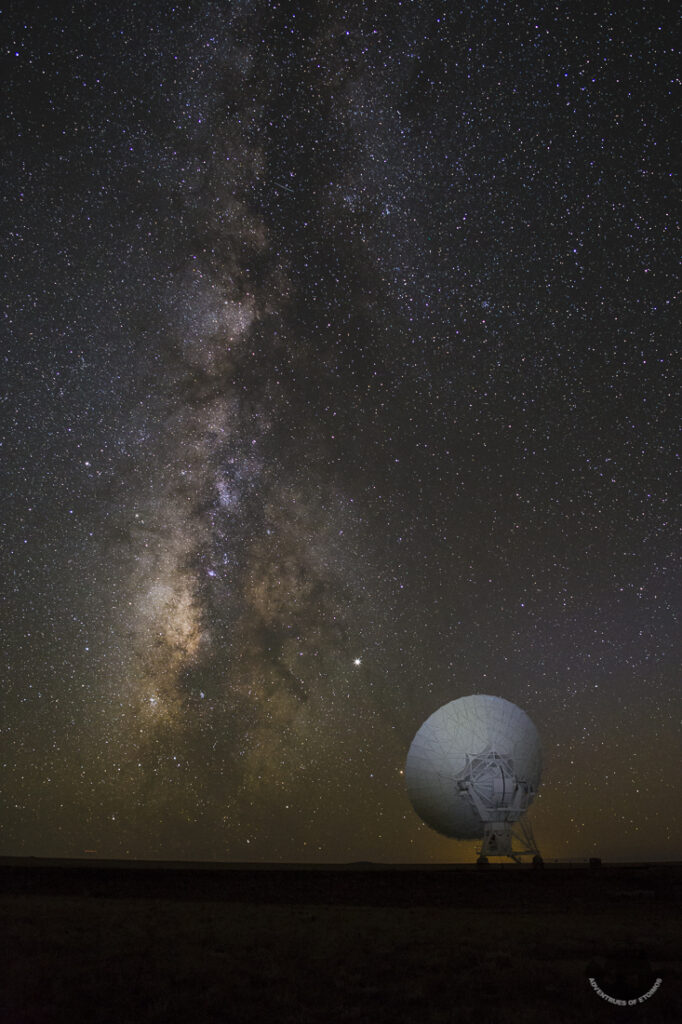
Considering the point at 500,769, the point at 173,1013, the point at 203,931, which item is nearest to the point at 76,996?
the point at 173,1013

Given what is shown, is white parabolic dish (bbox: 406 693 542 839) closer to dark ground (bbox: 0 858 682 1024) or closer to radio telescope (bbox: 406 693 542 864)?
radio telescope (bbox: 406 693 542 864)

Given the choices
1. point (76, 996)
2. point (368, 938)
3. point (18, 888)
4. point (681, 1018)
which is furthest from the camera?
point (18, 888)

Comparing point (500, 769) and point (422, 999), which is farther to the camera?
point (500, 769)

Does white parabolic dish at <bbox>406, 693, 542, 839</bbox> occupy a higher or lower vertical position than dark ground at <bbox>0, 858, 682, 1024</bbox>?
higher

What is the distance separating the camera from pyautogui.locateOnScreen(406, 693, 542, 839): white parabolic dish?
3141cm

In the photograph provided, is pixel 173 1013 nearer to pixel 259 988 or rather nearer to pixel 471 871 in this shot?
pixel 259 988

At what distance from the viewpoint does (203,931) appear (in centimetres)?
1448

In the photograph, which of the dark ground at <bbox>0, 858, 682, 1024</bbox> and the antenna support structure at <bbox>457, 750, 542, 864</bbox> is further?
the antenna support structure at <bbox>457, 750, 542, 864</bbox>

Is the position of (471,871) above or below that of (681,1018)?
above

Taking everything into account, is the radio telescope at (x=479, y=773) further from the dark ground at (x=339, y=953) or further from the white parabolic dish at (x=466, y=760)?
the dark ground at (x=339, y=953)

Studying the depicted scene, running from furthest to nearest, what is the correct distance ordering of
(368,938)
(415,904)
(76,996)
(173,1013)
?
(415,904)
(368,938)
(76,996)
(173,1013)

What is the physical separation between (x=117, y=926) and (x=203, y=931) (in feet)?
5.95

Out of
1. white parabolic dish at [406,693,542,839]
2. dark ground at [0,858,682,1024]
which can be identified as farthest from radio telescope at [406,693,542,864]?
dark ground at [0,858,682,1024]

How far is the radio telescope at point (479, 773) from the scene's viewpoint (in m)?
31.1
